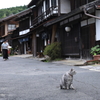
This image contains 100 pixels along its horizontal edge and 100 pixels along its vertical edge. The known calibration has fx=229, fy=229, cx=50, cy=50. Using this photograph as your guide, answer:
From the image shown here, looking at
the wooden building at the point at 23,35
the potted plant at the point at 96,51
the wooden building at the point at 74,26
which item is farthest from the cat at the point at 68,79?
the wooden building at the point at 23,35

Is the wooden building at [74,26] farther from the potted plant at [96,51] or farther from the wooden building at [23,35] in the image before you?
the wooden building at [23,35]

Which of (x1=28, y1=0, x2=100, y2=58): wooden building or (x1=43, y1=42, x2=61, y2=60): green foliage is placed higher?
(x1=28, y1=0, x2=100, y2=58): wooden building

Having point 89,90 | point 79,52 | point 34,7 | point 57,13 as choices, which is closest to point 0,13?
point 34,7

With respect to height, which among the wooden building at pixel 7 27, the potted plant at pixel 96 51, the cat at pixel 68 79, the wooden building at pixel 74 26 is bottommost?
the cat at pixel 68 79

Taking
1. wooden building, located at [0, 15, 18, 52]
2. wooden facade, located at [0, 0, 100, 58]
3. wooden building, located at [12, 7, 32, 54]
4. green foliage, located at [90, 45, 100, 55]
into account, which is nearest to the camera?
green foliage, located at [90, 45, 100, 55]

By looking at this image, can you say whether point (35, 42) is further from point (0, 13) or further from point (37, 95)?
point (0, 13)

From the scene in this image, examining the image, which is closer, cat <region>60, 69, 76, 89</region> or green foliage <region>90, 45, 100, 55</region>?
cat <region>60, 69, 76, 89</region>

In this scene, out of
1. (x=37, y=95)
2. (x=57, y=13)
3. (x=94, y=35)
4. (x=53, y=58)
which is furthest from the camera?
(x=57, y=13)

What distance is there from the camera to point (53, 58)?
17.0 metres

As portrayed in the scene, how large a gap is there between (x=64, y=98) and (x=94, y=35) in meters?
9.68

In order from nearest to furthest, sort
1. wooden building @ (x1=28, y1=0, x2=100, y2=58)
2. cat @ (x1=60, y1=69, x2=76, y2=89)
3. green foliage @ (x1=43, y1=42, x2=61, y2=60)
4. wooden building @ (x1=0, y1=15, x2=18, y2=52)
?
cat @ (x1=60, y1=69, x2=76, y2=89) < wooden building @ (x1=28, y1=0, x2=100, y2=58) < green foliage @ (x1=43, y1=42, x2=61, y2=60) < wooden building @ (x1=0, y1=15, x2=18, y2=52)

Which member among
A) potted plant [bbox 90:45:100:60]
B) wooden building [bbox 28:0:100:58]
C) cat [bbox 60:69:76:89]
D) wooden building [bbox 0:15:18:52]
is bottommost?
cat [bbox 60:69:76:89]

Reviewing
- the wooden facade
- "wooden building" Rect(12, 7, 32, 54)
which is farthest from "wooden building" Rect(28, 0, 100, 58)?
"wooden building" Rect(12, 7, 32, 54)

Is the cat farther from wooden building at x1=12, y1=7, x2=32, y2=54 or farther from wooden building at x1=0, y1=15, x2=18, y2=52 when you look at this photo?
wooden building at x1=0, y1=15, x2=18, y2=52
